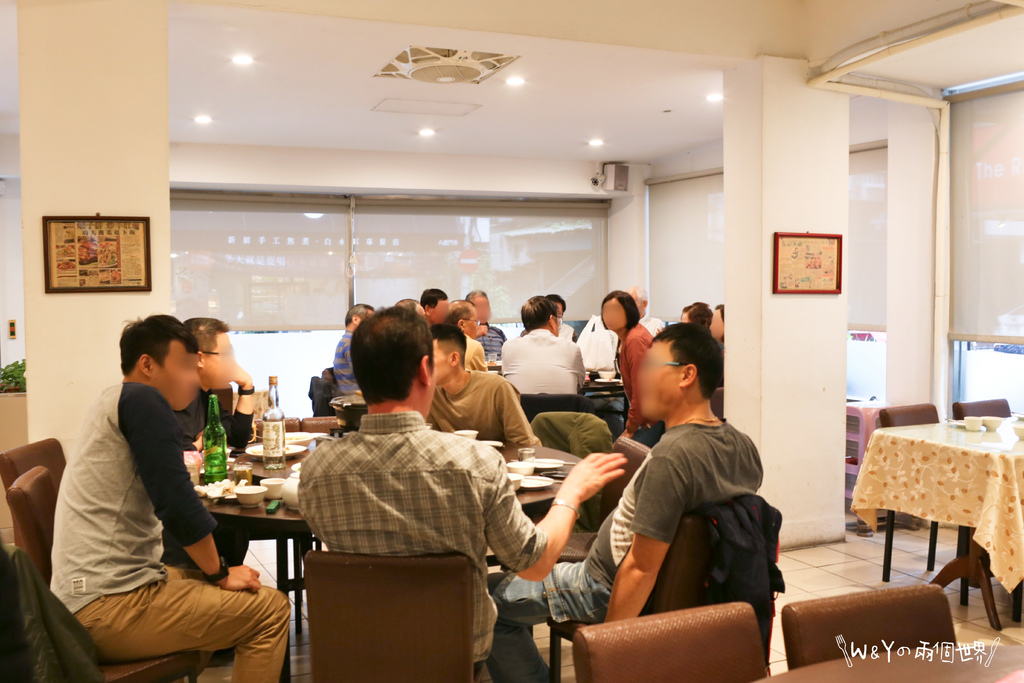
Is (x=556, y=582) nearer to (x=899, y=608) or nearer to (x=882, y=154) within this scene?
(x=899, y=608)

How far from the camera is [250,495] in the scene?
8.13 feet

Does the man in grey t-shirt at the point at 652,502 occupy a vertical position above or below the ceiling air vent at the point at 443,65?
below

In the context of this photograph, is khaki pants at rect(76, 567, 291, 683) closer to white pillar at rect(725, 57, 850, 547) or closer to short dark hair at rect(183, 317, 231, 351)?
short dark hair at rect(183, 317, 231, 351)

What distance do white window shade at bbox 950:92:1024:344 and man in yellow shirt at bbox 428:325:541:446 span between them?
11.2 feet

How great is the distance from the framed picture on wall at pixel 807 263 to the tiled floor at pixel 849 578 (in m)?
1.51

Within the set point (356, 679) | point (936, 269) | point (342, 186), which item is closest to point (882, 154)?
point (936, 269)

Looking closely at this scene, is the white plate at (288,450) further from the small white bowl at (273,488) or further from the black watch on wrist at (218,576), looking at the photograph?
the black watch on wrist at (218,576)

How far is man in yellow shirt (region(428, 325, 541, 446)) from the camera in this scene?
3.45 metres

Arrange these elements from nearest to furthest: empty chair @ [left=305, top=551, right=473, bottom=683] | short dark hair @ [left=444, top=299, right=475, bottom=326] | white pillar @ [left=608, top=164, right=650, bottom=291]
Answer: empty chair @ [left=305, top=551, right=473, bottom=683] → short dark hair @ [left=444, top=299, right=475, bottom=326] → white pillar @ [left=608, top=164, right=650, bottom=291]

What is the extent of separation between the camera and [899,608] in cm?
156

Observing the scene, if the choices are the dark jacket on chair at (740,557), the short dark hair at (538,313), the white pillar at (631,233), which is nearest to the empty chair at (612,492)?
the dark jacket on chair at (740,557)

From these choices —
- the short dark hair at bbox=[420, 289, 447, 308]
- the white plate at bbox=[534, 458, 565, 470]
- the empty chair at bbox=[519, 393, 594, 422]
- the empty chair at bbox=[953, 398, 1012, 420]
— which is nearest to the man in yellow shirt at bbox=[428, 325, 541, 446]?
the white plate at bbox=[534, 458, 565, 470]

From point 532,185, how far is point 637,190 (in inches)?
50.1

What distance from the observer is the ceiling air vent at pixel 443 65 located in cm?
457
